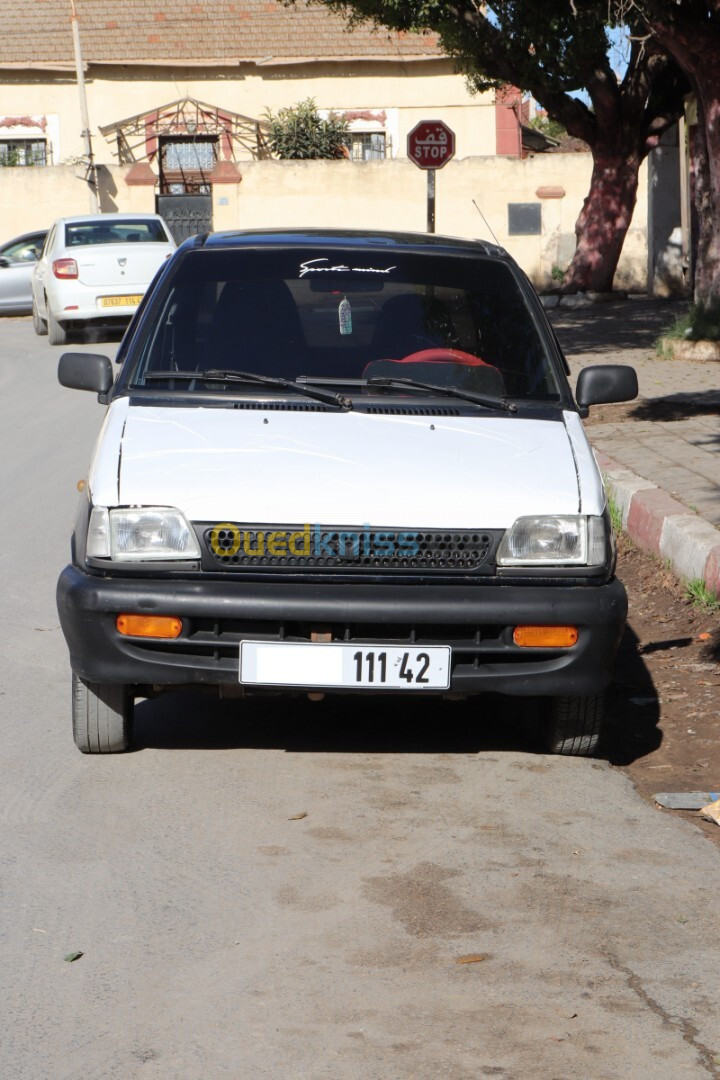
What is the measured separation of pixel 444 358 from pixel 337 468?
102 centimetres

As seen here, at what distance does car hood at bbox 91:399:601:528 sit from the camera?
4.52 meters

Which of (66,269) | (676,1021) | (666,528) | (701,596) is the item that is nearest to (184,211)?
(66,269)

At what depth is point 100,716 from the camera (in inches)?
192

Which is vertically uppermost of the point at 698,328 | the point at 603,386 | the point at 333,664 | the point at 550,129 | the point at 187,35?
the point at 187,35

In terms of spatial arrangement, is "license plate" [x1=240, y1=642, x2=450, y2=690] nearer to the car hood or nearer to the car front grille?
the car front grille

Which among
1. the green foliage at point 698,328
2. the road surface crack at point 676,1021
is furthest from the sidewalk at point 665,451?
the road surface crack at point 676,1021

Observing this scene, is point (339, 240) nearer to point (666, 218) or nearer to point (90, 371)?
point (90, 371)

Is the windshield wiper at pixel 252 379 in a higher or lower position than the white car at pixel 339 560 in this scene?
higher

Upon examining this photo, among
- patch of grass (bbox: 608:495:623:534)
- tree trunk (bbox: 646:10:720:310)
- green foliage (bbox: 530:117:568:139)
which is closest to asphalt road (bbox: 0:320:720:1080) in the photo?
patch of grass (bbox: 608:495:623:534)

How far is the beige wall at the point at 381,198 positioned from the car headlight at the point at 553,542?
25876mm

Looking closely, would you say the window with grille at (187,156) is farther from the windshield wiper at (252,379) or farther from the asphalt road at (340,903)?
the windshield wiper at (252,379)

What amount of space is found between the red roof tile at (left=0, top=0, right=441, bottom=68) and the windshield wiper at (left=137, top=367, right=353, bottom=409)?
3201 centimetres

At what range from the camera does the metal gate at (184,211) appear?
3347 centimetres

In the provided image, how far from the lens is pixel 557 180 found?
30.8 meters
